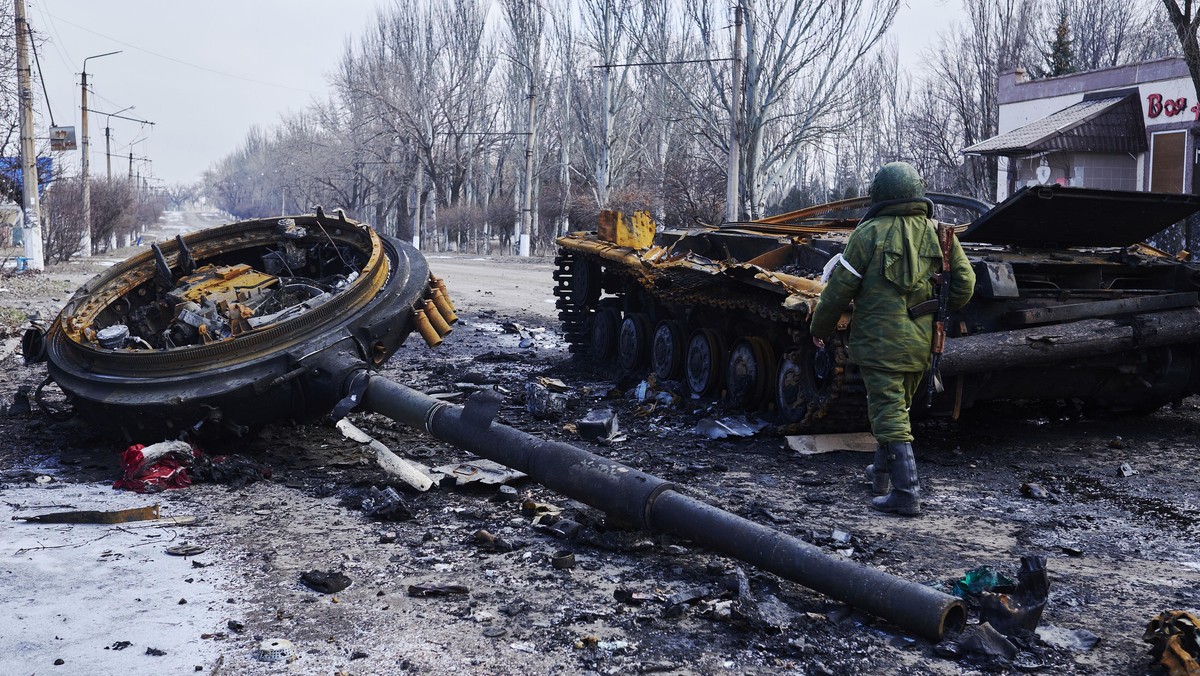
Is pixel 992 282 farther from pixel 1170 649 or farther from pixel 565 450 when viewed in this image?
pixel 1170 649

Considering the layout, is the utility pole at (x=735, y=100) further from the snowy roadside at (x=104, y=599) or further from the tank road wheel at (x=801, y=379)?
the snowy roadside at (x=104, y=599)

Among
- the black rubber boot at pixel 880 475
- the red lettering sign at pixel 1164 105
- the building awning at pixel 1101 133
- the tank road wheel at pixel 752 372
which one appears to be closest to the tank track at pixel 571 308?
the tank road wheel at pixel 752 372

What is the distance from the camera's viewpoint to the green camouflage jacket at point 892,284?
550 centimetres

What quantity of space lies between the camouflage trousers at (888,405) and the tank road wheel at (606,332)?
523cm

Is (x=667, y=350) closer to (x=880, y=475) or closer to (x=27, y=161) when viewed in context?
(x=880, y=475)

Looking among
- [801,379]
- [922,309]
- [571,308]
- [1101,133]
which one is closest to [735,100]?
[1101,133]

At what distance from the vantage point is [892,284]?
5.50 meters

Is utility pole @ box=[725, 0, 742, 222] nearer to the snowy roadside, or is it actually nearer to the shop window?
the shop window

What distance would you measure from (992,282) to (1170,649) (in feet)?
12.1

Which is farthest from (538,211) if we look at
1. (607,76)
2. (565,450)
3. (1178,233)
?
(565,450)

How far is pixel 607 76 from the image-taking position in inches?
1470

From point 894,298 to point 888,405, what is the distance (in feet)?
1.75

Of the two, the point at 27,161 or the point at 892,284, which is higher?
the point at 27,161

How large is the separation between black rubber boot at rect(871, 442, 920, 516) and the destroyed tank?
1.15 m
